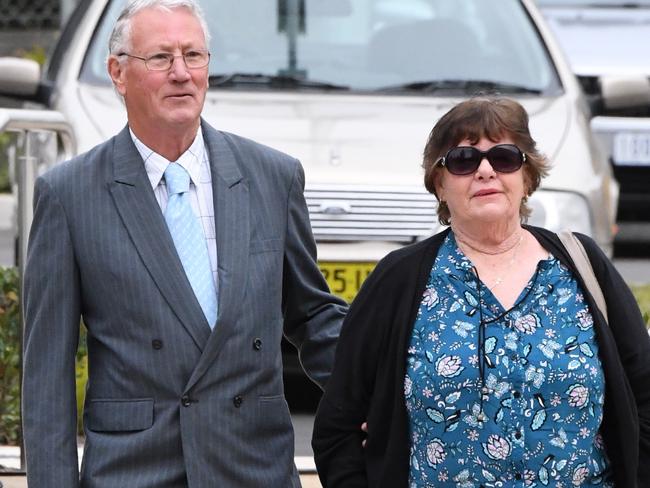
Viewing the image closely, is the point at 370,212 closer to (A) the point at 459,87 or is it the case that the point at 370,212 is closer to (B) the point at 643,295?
(A) the point at 459,87

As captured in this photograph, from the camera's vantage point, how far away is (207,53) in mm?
3564

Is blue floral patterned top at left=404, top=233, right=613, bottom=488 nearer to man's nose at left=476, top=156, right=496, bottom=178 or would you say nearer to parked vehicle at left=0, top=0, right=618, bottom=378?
man's nose at left=476, top=156, right=496, bottom=178

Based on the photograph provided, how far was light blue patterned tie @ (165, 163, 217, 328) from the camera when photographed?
350 centimetres

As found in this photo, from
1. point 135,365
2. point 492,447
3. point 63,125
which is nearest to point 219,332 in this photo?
point 135,365

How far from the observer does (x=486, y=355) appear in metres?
3.37

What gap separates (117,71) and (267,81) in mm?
3587

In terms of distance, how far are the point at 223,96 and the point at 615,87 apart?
1.74 metres

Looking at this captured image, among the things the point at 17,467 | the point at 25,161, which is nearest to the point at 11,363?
the point at 17,467

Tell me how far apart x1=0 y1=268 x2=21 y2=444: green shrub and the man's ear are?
7.65ft

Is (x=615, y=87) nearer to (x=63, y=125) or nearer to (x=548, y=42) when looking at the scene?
(x=548, y=42)

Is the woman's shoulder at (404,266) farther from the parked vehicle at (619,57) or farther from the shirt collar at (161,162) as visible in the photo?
the parked vehicle at (619,57)

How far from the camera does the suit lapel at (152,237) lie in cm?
345

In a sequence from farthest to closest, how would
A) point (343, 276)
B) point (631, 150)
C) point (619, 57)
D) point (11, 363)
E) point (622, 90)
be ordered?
1. point (619, 57)
2. point (631, 150)
3. point (622, 90)
4. point (343, 276)
5. point (11, 363)

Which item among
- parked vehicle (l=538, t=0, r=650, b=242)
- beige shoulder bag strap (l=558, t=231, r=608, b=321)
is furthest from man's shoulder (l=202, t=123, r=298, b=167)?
parked vehicle (l=538, t=0, r=650, b=242)
